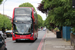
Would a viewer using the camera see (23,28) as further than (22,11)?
No

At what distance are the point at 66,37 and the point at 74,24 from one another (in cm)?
601

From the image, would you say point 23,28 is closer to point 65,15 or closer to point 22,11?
point 22,11

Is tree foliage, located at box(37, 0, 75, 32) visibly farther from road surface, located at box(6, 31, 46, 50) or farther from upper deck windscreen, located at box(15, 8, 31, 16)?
upper deck windscreen, located at box(15, 8, 31, 16)

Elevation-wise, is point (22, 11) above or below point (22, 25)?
above

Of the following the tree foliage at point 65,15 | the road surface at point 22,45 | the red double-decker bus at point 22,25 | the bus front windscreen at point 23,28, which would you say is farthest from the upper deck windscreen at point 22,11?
the tree foliage at point 65,15

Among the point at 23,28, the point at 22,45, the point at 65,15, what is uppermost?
the point at 65,15

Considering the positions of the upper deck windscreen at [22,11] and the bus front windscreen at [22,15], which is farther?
the upper deck windscreen at [22,11]

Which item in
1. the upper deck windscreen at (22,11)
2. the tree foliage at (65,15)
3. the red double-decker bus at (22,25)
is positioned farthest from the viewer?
the upper deck windscreen at (22,11)

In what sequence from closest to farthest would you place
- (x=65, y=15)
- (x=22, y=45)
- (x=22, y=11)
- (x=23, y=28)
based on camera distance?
(x=65, y=15) → (x=22, y=45) → (x=23, y=28) → (x=22, y=11)

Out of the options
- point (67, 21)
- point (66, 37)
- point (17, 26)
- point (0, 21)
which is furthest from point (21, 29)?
point (0, 21)

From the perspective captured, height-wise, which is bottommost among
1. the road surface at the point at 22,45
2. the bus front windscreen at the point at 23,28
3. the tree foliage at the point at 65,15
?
the road surface at the point at 22,45

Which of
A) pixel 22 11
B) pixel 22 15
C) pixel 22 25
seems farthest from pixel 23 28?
pixel 22 11

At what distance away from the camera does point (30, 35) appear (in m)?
18.6

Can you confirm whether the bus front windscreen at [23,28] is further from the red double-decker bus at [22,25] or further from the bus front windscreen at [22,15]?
the bus front windscreen at [22,15]
